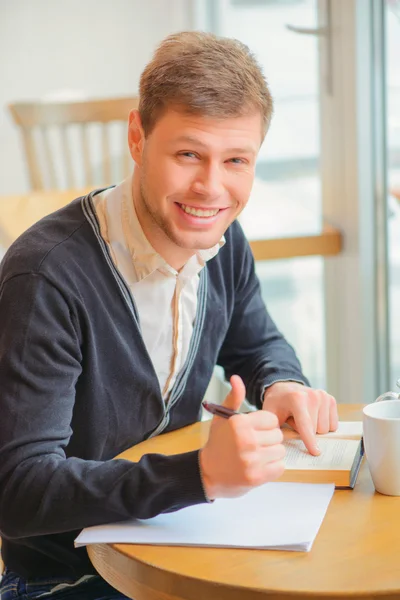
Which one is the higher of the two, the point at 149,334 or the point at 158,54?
the point at 158,54

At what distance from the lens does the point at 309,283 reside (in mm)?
3072

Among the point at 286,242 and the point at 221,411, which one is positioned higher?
the point at 221,411

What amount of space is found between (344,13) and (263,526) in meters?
1.76

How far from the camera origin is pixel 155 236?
134 centimetres

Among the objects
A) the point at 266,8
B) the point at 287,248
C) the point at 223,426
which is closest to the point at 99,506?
the point at 223,426

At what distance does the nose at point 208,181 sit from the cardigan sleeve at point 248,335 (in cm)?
29

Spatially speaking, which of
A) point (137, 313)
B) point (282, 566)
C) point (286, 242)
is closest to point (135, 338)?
point (137, 313)

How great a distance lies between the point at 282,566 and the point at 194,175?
537 mm

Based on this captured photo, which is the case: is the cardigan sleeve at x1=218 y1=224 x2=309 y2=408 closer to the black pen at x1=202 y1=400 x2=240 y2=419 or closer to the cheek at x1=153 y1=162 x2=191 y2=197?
the cheek at x1=153 y1=162 x2=191 y2=197

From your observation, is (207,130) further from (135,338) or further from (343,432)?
(343,432)

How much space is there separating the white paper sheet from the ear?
0.51 meters

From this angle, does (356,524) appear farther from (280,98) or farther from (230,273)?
(280,98)

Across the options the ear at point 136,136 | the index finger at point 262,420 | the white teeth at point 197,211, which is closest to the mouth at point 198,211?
the white teeth at point 197,211

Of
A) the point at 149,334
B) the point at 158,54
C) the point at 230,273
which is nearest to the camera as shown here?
the point at 158,54
